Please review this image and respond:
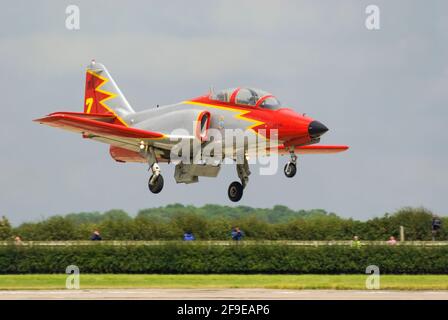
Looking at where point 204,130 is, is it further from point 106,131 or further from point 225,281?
A: point 225,281

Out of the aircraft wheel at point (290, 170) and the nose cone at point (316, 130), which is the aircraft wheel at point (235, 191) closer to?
the aircraft wheel at point (290, 170)

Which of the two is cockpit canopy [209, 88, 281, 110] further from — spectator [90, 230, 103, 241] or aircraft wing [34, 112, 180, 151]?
spectator [90, 230, 103, 241]

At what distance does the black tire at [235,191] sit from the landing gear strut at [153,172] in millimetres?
2408

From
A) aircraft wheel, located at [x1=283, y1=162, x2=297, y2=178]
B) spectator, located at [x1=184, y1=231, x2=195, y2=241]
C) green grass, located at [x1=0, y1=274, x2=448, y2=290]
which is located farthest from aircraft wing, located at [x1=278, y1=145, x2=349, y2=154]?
spectator, located at [x1=184, y1=231, x2=195, y2=241]

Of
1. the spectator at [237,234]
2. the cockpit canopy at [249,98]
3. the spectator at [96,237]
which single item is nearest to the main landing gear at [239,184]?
the cockpit canopy at [249,98]

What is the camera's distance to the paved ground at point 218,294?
3206 centimetres

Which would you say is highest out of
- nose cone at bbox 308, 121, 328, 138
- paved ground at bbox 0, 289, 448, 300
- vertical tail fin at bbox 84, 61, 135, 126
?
vertical tail fin at bbox 84, 61, 135, 126

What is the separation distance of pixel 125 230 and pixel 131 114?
15.3 meters

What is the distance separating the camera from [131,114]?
1532 inches

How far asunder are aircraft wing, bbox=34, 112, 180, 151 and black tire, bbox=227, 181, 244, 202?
100 inches

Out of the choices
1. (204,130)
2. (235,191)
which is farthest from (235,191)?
(204,130)

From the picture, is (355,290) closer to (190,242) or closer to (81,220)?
(190,242)

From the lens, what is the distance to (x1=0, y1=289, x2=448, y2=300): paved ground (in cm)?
3206

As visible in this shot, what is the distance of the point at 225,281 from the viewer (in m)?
41.2
